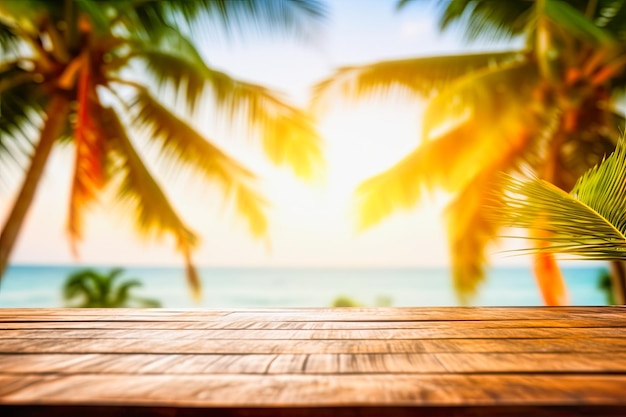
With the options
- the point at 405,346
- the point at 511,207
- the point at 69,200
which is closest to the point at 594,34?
the point at 511,207

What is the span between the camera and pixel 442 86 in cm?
528

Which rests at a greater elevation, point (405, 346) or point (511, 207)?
point (511, 207)

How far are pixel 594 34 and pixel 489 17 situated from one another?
1.80 m

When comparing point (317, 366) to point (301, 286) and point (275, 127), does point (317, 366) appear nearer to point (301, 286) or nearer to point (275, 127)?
point (275, 127)

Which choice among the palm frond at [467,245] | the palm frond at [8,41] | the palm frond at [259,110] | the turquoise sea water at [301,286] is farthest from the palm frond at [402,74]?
Answer: the turquoise sea water at [301,286]

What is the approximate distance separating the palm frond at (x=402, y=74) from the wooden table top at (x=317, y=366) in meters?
4.22

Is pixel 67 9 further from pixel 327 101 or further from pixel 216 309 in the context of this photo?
pixel 216 309

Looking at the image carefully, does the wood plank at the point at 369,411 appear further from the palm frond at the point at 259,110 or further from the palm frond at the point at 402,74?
the palm frond at the point at 402,74

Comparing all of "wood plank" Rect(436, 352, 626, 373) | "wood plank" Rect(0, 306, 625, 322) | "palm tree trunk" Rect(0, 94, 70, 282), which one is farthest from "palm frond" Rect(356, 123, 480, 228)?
"wood plank" Rect(436, 352, 626, 373)

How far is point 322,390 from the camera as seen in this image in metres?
0.68

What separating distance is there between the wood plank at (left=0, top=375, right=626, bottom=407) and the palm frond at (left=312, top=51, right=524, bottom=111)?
4.74 meters

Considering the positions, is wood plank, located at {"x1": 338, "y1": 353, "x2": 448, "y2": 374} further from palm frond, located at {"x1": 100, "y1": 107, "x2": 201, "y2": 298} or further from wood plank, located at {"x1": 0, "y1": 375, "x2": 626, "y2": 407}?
palm frond, located at {"x1": 100, "y1": 107, "x2": 201, "y2": 298}

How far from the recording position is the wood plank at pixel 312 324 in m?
1.22

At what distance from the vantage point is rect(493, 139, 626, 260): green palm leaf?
1.47m
